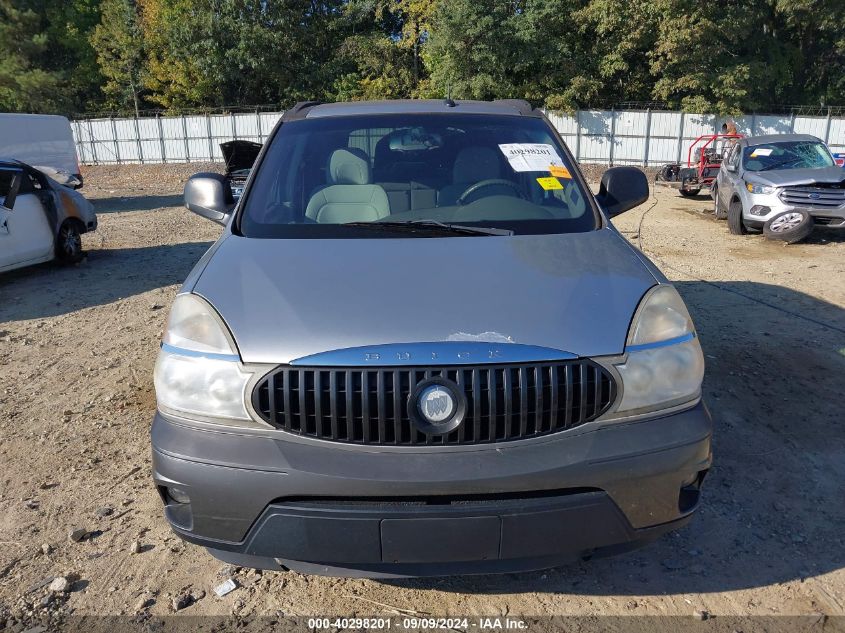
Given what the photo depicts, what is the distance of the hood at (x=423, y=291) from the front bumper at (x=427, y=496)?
32cm

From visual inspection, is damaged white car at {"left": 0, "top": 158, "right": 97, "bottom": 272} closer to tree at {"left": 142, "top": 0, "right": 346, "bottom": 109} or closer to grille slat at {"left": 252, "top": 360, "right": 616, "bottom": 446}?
grille slat at {"left": 252, "top": 360, "right": 616, "bottom": 446}

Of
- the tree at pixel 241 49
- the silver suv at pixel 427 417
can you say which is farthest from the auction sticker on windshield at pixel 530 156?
the tree at pixel 241 49

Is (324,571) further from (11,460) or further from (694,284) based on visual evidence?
(694,284)

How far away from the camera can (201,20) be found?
36.8 metres

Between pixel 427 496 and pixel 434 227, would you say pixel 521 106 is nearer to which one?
pixel 434 227

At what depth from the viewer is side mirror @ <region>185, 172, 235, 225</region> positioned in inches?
140

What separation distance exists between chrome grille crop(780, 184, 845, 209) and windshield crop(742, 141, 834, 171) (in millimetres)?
987

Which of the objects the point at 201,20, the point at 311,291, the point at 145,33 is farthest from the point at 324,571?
the point at 145,33

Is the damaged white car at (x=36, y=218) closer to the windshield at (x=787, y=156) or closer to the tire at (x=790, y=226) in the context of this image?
the tire at (x=790, y=226)

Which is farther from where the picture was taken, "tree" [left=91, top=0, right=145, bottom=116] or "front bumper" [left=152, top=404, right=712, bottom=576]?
"tree" [left=91, top=0, right=145, bottom=116]

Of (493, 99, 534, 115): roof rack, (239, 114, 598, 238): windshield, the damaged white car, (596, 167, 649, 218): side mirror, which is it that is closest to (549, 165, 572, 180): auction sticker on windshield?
(239, 114, 598, 238): windshield

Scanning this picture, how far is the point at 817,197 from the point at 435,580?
1007 centimetres

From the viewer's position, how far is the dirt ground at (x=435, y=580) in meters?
2.53

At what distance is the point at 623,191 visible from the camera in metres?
3.62
